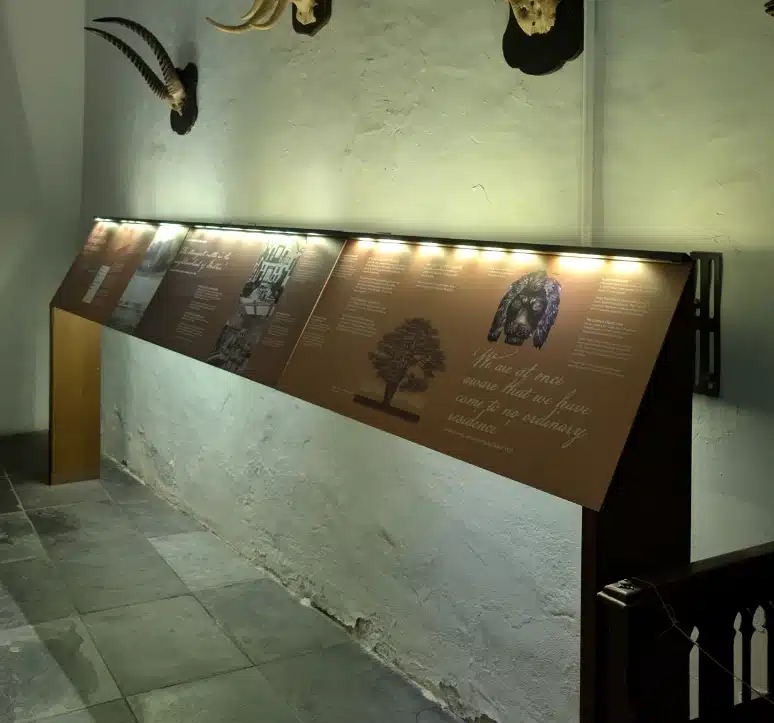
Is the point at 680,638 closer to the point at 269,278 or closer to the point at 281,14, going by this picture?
the point at 269,278

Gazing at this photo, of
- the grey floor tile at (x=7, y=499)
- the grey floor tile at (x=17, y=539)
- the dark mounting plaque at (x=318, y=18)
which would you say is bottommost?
the grey floor tile at (x=17, y=539)

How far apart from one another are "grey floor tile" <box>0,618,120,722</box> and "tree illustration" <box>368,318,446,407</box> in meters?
1.66

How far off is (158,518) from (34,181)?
3343mm

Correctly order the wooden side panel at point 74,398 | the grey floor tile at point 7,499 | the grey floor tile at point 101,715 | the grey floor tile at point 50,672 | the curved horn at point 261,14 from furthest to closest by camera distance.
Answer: the wooden side panel at point 74,398
the grey floor tile at point 7,499
the curved horn at point 261,14
the grey floor tile at point 50,672
the grey floor tile at point 101,715

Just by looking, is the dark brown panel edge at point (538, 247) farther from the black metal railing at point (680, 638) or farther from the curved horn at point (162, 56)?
the curved horn at point (162, 56)

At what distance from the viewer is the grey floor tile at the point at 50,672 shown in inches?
123

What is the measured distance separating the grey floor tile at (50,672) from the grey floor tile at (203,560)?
2.24ft

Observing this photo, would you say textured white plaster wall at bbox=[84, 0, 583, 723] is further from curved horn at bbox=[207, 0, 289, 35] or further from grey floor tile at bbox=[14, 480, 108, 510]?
grey floor tile at bbox=[14, 480, 108, 510]

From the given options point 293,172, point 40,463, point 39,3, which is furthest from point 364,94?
point 39,3

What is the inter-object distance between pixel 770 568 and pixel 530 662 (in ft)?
4.09

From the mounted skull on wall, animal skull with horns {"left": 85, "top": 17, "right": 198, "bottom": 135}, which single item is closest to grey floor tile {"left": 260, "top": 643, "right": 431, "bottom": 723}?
the mounted skull on wall

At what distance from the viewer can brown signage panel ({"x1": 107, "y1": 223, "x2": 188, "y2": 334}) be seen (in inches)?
167

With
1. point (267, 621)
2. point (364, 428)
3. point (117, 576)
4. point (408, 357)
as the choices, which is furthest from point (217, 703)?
point (408, 357)

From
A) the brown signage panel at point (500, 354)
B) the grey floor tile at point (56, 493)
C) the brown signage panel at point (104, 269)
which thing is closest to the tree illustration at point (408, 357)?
the brown signage panel at point (500, 354)
